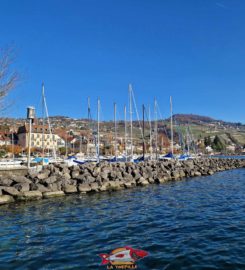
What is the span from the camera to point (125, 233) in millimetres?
13195

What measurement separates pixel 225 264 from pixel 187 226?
15.8 feet

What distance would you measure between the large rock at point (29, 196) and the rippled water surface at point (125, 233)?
1.86 meters

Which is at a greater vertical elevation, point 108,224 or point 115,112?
point 115,112

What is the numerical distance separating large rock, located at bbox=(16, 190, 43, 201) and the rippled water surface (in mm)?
1858

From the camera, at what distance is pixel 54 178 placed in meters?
27.5

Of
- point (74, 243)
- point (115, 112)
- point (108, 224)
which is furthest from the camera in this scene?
point (115, 112)

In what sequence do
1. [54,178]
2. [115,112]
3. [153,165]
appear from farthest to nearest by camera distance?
[115,112]
[153,165]
[54,178]

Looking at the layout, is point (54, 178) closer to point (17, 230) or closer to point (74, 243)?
point (17, 230)

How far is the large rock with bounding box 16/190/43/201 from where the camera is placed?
902 inches

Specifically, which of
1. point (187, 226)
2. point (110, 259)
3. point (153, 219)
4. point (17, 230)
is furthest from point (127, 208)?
point (110, 259)

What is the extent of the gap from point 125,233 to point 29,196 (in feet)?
41.7

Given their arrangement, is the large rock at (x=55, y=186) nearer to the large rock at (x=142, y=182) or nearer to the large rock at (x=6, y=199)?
the large rock at (x=6, y=199)

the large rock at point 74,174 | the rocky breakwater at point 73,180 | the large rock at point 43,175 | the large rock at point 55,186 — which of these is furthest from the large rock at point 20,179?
the large rock at point 74,174

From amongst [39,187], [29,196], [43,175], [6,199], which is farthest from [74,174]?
[6,199]
